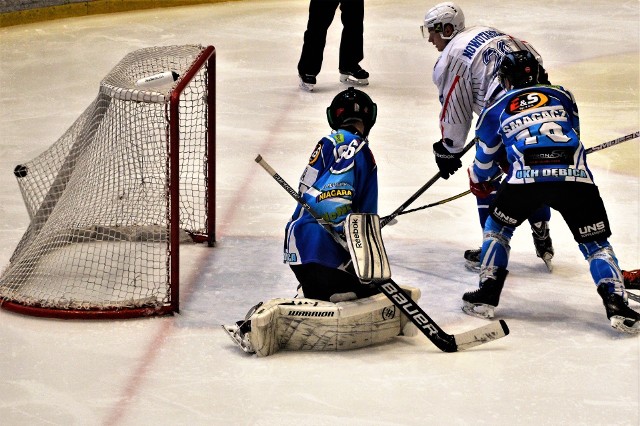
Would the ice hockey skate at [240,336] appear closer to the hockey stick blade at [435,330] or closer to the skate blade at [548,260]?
the hockey stick blade at [435,330]

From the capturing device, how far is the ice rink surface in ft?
10.4

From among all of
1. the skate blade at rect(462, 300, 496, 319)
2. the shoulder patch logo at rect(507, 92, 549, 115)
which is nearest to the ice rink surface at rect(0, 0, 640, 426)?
the skate blade at rect(462, 300, 496, 319)

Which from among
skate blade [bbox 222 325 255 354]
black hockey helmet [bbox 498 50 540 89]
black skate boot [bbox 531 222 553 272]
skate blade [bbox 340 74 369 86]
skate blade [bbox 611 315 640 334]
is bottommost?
skate blade [bbox 340 74 369 86]

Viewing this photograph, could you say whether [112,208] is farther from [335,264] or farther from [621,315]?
[621,315]

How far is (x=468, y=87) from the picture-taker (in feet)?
14.2

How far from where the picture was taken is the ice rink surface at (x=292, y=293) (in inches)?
125

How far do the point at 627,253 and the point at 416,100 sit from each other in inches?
110

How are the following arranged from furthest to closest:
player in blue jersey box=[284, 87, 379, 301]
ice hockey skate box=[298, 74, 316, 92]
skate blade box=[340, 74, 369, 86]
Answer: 1. skate blade box=[340, 74, 369, 86]
2. ice hockey skate box=[298, 74, 316, 92]
3. player in blue jersey box=[284, 87, 379, 301]

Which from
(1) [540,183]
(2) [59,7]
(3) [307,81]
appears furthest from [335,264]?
(2) [59,7]

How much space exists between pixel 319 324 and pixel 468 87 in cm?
131

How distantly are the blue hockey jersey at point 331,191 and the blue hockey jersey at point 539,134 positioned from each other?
449 mm

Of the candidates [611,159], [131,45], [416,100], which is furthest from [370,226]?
[131,45]

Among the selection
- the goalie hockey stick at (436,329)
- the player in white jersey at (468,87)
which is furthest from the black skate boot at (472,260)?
the goalie hockey stick at (436,329)

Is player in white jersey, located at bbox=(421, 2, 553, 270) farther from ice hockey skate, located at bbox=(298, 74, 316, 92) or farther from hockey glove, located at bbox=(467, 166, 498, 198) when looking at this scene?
ice hockey skate, located at bbox=(298, 74, 316, 92)
